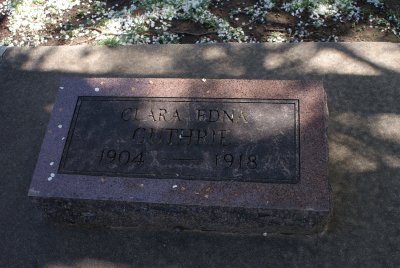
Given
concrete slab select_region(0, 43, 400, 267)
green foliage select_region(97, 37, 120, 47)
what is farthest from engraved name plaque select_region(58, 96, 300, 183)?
green foliage select_region(97, 37, 120, 47)

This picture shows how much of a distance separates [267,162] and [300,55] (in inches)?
57.7

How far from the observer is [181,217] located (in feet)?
9.84

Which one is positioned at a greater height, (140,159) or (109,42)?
(140,159)

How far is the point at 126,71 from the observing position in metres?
4.18

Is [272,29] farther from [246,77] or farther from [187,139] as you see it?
[187,139]

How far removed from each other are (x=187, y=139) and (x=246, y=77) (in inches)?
43.6

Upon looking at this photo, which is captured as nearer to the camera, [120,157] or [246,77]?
[120,157]

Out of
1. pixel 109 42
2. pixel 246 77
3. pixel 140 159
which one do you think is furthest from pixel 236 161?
pixel 109 42

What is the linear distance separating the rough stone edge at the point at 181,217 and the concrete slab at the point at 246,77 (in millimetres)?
60

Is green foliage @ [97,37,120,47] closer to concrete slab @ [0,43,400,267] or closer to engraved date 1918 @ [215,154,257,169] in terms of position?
concrete slab @ [0,43,400,267]

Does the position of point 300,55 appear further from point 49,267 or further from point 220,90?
point 49,267

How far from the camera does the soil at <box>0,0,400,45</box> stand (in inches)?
174

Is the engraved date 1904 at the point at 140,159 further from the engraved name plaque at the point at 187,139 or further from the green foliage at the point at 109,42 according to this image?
the green foliage at the point at 109,42

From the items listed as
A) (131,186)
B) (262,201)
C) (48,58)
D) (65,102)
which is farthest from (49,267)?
(48,58)
